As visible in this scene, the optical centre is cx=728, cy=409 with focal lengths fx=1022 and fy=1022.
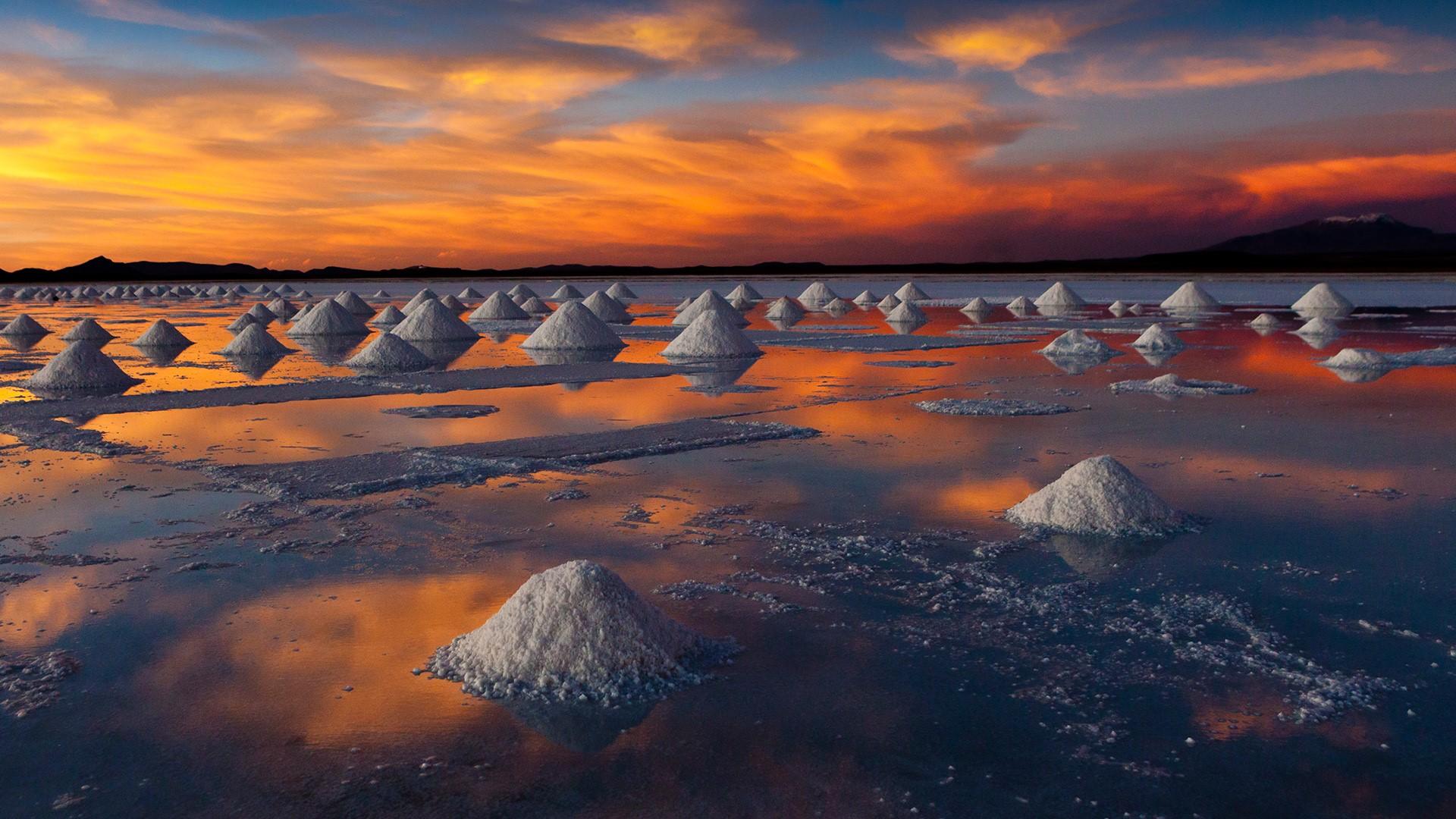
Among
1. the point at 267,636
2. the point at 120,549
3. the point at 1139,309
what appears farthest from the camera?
the point at 1139,309

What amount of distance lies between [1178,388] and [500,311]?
21.0 metres

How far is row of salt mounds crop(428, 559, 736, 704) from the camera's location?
313cm

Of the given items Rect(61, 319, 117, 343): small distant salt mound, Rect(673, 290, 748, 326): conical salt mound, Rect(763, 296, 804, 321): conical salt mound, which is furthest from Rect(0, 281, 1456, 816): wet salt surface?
Rect(763, 296, 804, 321): conical salt mound

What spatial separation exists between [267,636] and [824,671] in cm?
193

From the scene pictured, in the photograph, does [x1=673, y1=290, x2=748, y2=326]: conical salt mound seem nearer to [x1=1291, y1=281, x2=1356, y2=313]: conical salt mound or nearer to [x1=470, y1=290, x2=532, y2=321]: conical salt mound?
[x1=470, y1=290, x2=532, y2=321]: conical salt mound

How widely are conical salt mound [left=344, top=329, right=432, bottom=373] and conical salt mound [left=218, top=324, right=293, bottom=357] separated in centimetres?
274

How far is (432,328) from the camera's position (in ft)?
60.5

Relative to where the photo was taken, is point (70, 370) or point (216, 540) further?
point (70, 370)

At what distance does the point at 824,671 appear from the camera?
10.6 feet

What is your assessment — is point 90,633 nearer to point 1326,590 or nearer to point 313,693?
point 313,693

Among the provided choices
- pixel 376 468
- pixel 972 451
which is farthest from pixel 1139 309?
pixel 376 468

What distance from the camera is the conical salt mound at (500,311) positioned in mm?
27562

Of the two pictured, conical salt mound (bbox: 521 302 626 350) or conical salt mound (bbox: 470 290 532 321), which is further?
conical salt mound (bbox: 470 290 532 321)

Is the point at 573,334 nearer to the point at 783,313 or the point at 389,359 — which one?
the point at 389,359
